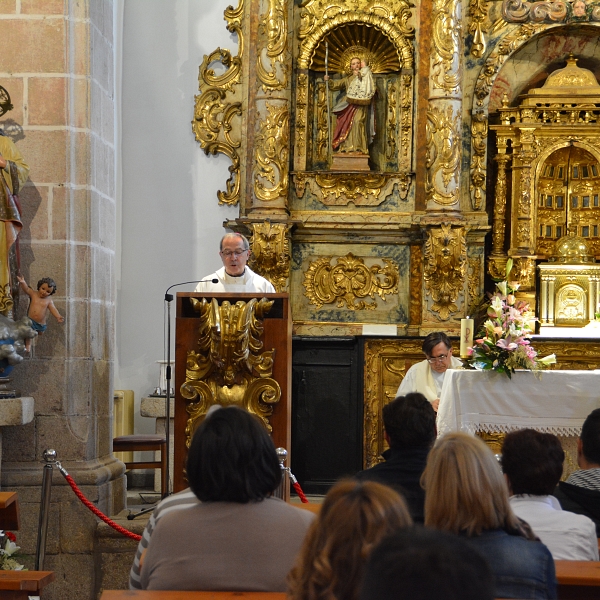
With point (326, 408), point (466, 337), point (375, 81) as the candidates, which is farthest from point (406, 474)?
point (375, 81)

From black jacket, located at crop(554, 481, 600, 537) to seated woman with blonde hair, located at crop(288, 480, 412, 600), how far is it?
2.04 m

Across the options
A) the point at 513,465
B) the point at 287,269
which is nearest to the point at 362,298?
the point at 287,269

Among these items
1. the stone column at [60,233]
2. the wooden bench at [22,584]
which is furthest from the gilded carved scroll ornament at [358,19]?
the wooden bench at [22,584]

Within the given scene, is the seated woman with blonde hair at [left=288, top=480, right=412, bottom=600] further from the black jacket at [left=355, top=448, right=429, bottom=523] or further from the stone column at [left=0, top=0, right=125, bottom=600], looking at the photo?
the stone column at [left=0, top=0, right=125, bottom=600]

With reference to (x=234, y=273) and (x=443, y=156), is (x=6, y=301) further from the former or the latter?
(x=443, y=156)

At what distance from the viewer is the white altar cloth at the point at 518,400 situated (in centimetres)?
700

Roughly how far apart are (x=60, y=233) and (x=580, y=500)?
4.20m

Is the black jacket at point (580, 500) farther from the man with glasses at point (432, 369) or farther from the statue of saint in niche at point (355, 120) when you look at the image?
the statue of saint in niche at point (355, 120)

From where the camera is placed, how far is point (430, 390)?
25.1ft

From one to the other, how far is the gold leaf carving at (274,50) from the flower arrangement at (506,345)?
3.89 meters

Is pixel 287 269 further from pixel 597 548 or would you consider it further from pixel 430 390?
pixel 597 548

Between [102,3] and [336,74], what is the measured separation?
406cm

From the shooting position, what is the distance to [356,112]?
33.8 ft

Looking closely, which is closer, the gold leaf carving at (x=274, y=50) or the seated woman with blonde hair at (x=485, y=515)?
the seated woman with blonde hair at (x=485, y=515)
